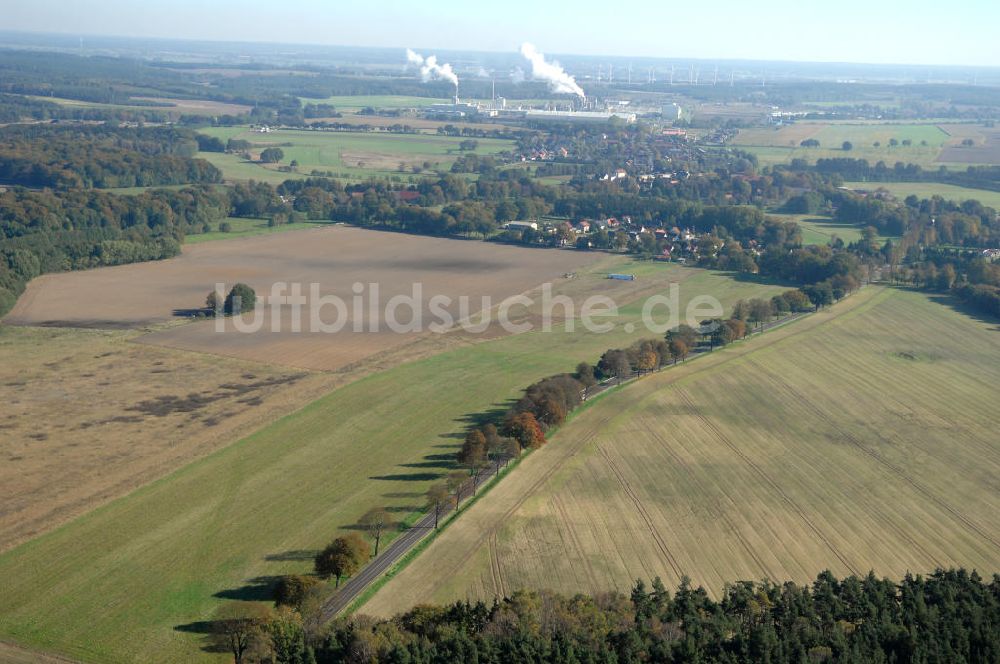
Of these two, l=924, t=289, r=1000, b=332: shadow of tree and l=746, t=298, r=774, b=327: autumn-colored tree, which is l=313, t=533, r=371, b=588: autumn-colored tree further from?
l=924, t=289, r=1000, b=332: shadow of tree

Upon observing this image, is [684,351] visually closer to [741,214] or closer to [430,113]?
[741,214]

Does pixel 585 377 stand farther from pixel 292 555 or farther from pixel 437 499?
pixel 292 555

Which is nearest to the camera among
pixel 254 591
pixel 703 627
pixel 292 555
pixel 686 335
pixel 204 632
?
pixel 703 627

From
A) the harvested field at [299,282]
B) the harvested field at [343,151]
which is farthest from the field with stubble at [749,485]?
the harvested field at [343,151]

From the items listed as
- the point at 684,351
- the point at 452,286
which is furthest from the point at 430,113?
the point at 684,351

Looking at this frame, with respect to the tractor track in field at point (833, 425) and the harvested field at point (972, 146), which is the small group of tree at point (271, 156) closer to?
the tractor track in field at point (833, 425)

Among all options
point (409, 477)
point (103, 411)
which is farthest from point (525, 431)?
point (103, 411)
